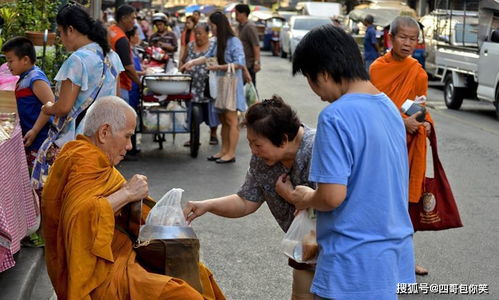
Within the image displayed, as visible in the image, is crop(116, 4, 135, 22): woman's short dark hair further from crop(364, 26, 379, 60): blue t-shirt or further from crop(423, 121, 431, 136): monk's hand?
crop(364, 26, 379, 60): blue t-shirt

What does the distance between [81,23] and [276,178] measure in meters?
2.73

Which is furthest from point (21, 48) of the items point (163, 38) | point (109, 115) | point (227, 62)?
point (163, 38)

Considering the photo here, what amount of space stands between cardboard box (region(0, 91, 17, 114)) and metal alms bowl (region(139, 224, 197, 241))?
214cm

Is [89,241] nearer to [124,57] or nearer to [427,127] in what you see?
[427,127]

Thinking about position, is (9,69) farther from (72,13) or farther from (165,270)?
(165,270)

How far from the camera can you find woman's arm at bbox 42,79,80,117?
6082 mm

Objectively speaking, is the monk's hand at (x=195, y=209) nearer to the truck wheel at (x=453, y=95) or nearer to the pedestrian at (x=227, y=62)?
the pedestrian at (x=227, y=62)

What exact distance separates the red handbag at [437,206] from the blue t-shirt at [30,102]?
2.81m

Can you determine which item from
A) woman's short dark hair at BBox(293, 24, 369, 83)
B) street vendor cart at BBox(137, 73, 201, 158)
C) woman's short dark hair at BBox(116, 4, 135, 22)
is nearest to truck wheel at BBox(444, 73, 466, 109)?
street vendor cart at BBox(137, 73, 201, 158)

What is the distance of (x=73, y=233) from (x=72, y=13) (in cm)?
255

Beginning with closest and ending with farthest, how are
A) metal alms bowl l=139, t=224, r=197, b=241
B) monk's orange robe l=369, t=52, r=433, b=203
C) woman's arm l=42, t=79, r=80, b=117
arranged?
metal alms bowl l=139, t=224, r=197, b=241, monk's orange robe l=369, t=52, r=433, b=203, woman's arm l=42, t=79, r=80, b=117

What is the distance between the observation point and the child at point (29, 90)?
655 centimetres

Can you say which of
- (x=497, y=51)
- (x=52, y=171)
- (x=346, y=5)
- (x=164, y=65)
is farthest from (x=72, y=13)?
(x=346, y=5)

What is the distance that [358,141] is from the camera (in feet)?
10.1
